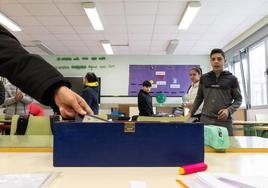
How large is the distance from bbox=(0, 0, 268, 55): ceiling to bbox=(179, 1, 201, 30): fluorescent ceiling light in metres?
0.09

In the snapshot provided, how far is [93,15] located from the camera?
16.7 feet

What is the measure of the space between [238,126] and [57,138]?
14.6 feet

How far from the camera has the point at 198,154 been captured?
95 centimetres

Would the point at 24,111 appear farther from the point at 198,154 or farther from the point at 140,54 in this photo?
the point at 140,54

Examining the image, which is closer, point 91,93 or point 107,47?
point 91,93

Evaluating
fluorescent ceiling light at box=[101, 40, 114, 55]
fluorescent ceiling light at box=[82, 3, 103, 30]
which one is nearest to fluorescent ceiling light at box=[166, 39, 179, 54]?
fluorescent ceiling light at box=[101, 40, 114, 55]

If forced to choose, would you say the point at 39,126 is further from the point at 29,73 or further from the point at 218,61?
the point at 29,73

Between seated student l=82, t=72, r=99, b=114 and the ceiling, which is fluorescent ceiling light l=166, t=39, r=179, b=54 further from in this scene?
seated student l=82, t=72, r=99, b=114

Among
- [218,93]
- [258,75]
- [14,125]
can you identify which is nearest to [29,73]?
[14,125]

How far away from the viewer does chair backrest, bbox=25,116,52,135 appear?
269 cm

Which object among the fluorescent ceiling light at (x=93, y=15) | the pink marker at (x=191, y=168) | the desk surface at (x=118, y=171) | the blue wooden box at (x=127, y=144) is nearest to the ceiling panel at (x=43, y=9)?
the fluorescent ceiling light at (x=93, y=15)

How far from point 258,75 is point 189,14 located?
2220 millimetres

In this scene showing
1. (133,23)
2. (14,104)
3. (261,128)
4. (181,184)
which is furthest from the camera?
(133,23)

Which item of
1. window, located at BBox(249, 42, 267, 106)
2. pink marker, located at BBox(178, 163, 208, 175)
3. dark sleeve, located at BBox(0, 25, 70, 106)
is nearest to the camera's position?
dark sleeve, located at BBox(0, 25, 70, 106)
